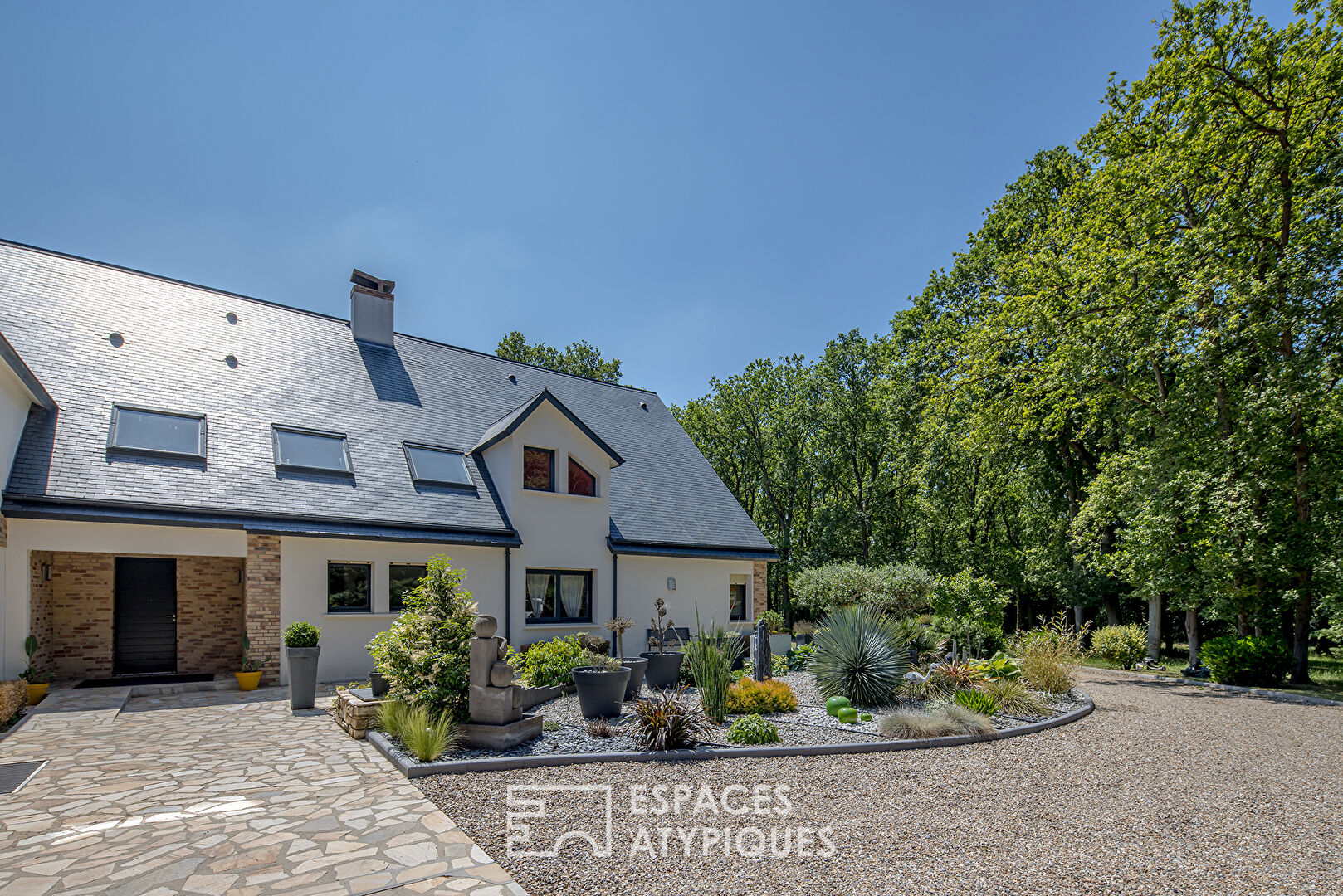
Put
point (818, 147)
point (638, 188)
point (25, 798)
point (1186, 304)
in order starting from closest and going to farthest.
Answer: point (25, 798) → point (1186, 304) → point (818, 147) → point (638, 188)

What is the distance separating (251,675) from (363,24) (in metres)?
10.1

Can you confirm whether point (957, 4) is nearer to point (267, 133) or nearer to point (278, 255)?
point (267, 133)

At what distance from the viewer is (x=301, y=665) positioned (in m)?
9.66

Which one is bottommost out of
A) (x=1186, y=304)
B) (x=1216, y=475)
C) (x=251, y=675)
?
(x=251, y=675)

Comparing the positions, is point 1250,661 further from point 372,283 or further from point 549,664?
point 372,283

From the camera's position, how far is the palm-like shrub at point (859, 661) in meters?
9.79

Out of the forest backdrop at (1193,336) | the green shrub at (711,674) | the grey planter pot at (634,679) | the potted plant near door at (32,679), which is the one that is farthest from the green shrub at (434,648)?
the forest backdrop at (1193,336)

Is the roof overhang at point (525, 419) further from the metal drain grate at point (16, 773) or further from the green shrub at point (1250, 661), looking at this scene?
the green shrub at point (1250, 661)

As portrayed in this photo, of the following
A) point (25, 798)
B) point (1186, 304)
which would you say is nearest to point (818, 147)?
point (1186, 304)

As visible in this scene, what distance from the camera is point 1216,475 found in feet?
45.1

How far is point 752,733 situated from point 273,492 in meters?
9.29

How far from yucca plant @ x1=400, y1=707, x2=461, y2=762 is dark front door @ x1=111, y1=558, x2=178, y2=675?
306 inches

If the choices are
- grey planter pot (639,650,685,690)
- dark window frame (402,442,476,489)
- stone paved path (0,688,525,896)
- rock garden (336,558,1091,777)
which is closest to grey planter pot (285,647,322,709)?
rock garden (336,558,1091,777)

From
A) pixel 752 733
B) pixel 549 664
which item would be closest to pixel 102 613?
pixel 549 664
